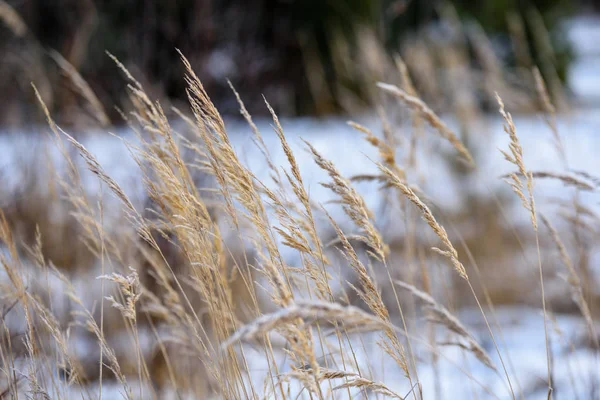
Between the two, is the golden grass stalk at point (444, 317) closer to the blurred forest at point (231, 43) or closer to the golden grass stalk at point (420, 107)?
the golden grass stalk at point (420, 107)

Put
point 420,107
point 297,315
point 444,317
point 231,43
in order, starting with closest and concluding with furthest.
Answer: point 297,315 → point 444,317 → point 420,107 → point 231,43

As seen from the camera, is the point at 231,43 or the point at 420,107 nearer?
the point at 420,107

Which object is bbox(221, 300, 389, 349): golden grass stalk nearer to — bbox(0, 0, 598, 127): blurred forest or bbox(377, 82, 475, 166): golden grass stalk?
bbox(377, 82, 475, 166): golden grass stalk

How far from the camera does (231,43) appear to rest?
12.0 feet

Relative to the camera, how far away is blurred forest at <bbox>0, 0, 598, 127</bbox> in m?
2.72

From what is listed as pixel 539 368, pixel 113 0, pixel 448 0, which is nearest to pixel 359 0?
pixel 448 0

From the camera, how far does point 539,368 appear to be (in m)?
2.62

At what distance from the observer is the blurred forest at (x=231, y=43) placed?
8.91 ft

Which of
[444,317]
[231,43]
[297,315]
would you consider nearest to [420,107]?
[444,317]

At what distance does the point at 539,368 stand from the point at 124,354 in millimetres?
1770

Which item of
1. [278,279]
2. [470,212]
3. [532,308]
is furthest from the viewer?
[470,212]

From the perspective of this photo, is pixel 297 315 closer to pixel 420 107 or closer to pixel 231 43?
pixel 420 107

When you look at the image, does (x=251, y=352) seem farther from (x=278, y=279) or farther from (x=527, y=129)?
→ (x=527, y=129)

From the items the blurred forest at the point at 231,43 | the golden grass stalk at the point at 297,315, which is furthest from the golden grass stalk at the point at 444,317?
the blurred forest at the point at 231,43
